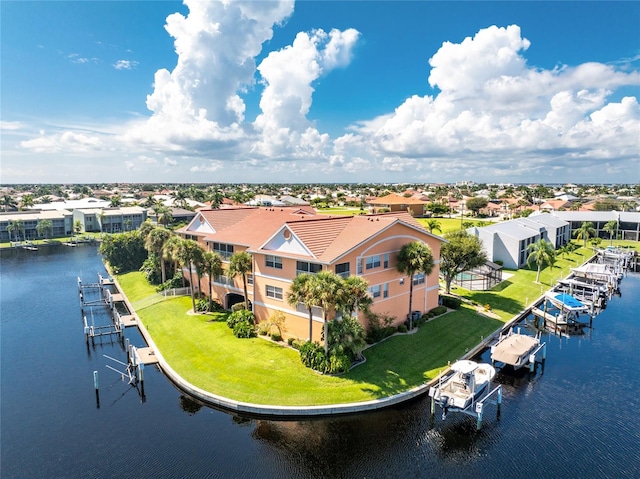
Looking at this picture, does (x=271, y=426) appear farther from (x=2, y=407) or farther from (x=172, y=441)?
(x=2, y=407)

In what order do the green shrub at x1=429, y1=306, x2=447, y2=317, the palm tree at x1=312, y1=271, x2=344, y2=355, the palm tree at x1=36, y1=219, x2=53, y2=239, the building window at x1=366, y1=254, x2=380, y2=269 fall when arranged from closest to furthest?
1. the palm tree at x1=312, y1=271, x2=344, y2=355
2. the building window at x1=366, y1=254, x2=380, y2=269
3. the green shrub at x1=429, y1=306, x2=447, y2=317
4. the palm tree at x1=36, y1=219, x2=53, y2=239

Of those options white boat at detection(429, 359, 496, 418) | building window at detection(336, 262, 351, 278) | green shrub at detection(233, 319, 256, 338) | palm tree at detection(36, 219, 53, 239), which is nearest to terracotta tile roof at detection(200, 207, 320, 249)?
green shrub at detection(233, 319, 256, 338)

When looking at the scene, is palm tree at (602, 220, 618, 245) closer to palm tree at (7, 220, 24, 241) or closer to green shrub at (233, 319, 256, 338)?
green shrub at (233, 319, 256, 338)

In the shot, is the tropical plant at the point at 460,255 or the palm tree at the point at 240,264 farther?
the tropical plant at the point at 460,255

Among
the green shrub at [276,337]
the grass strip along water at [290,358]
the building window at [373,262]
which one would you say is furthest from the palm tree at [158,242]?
the building window at [373,262]

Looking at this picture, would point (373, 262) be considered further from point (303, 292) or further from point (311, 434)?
point (311, 434)

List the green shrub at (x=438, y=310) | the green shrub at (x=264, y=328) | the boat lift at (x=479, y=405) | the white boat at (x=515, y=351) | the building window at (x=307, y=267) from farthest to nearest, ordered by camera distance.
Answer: the green shrub at (x=438, y=310) → the green shrub at (x=264, y=328) → the building window at (x=307, y=267) → the white boat at (x=515, y=351) → the boat lift at (x=479, y=405)

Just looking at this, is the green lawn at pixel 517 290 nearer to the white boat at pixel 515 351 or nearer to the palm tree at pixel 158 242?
the white boat at pixel 515 351
